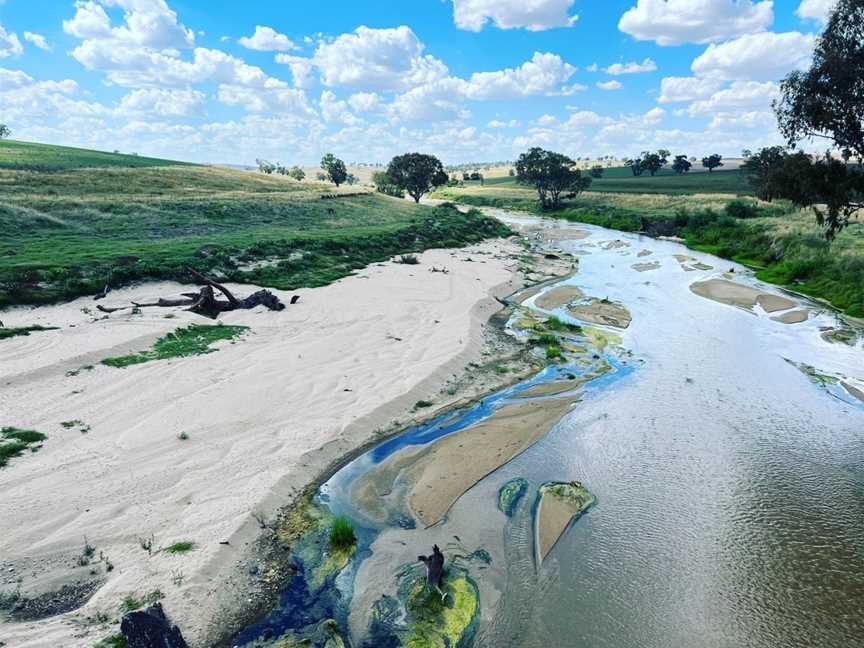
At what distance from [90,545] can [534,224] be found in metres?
79.2

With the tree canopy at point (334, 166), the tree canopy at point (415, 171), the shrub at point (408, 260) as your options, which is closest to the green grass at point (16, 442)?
the shrub at point (408, 260)

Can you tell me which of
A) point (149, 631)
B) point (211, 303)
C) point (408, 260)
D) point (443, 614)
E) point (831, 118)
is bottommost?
point (408, 260)

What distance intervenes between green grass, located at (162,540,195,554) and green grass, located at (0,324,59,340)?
12.4 m

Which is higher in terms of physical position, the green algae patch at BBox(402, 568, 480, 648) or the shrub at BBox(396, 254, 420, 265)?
the green algae patch at BBox(402, 568, 480, 648)

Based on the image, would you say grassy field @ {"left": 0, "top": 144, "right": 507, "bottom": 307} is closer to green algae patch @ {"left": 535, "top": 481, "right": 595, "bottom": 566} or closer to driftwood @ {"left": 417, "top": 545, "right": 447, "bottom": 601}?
driftwood @ {"left": 417, "top": 545, "right": 447, "bottom": 601}

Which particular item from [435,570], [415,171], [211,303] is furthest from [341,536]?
[415,171]

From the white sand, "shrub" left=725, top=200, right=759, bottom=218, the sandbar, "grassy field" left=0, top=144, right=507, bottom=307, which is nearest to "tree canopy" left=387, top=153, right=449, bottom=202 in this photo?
"grassy field" left=0, top=144, right=507, bottom=307

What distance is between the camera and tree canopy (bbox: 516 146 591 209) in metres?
→ 97.0

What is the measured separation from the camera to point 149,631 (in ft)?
24.7

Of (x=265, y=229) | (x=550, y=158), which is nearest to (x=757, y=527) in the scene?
(x=265, y=229)

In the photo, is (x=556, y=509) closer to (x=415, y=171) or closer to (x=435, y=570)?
(x=435, y=570)

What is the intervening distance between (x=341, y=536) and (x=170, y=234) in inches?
1324

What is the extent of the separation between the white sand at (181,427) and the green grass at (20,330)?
0.54 meters

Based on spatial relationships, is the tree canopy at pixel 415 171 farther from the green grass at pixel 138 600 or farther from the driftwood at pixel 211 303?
the green grass at pixel 138 600
